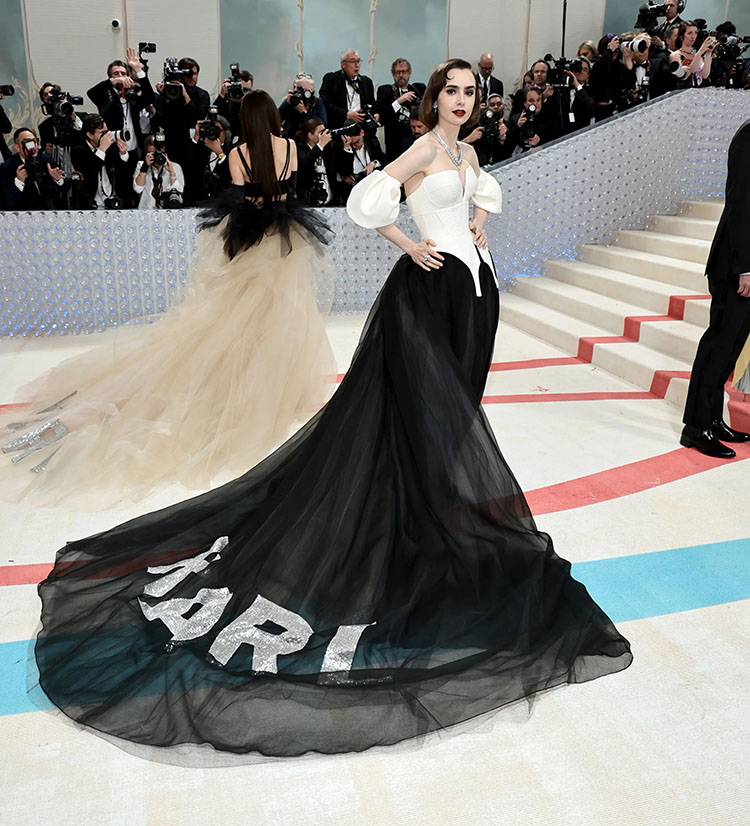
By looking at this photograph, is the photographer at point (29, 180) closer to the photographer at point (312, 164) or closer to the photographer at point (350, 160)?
the photographer at point (312, 164)

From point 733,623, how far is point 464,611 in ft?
2.54

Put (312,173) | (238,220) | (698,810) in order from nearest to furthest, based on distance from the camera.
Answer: (698,810), (238,220), (312,173)

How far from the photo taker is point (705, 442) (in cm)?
344

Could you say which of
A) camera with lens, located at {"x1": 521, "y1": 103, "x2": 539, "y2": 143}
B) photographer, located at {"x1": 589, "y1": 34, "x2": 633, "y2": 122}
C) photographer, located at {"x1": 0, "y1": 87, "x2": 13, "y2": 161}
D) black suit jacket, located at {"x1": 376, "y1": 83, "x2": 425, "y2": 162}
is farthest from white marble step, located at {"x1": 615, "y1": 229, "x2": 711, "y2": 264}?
photographer, located at {"x1": 0, "y1": 87, "x2": 13, "y2": 161}

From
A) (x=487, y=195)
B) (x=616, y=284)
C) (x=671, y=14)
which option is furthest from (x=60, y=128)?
(x=671, y=14)

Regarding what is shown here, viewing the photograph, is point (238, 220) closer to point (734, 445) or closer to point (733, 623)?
point (734, 445)

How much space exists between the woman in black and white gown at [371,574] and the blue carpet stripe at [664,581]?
0.64 ft

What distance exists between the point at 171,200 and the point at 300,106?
1.33 m

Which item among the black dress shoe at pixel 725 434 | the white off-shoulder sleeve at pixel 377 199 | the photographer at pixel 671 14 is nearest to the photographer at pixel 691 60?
the photographer at pixel 671 14

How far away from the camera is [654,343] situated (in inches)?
185

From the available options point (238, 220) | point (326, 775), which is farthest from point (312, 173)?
point (326, 775)

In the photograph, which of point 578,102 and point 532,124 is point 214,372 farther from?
point 578,102

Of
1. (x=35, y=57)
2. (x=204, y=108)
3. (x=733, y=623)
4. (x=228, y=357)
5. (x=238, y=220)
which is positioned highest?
(x=35, y=57)

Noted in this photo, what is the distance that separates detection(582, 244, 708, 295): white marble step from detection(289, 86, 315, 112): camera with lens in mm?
2457
